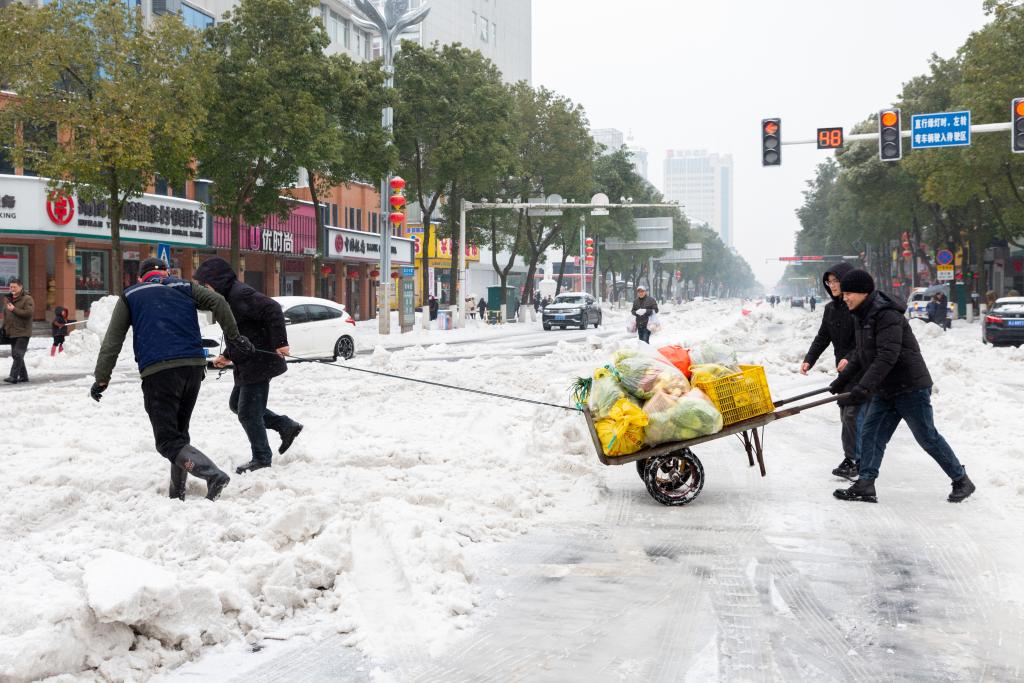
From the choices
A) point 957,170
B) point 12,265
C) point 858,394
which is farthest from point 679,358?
point 957,170

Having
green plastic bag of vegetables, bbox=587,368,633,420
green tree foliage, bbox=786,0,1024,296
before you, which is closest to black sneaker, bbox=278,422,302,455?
green plastic bag of vegetables, bbox=587,368,633,420

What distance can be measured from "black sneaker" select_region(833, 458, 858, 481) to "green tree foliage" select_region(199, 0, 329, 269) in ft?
81.6

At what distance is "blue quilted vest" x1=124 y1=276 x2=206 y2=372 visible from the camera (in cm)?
664

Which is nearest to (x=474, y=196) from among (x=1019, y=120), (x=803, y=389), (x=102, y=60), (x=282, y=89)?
(x=282, y=89)

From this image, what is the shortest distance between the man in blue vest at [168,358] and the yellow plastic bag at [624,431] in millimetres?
2592

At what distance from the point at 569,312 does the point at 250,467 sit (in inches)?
1474

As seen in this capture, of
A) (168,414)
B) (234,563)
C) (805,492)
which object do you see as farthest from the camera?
(805,492)

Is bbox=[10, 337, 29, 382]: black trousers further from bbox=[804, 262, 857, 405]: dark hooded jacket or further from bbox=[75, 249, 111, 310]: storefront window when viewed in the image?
bbox=[75, 249, 111, 310]: storefront window

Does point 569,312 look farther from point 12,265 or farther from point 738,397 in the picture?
point 738,397

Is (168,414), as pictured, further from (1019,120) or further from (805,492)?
(1019,120)

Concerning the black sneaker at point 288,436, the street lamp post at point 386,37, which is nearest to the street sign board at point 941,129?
the street lamp post at point 386,37

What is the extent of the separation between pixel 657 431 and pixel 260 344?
3.27 m

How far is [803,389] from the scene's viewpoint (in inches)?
624

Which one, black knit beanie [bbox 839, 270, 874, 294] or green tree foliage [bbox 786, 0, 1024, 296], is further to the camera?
green tree foliage [bbox 786, 0, 1024, 296]
